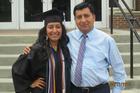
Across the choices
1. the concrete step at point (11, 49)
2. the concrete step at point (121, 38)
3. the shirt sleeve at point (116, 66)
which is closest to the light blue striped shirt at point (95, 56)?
the shirt sleeve at point (116, 66)

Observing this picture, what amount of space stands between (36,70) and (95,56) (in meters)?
0.50

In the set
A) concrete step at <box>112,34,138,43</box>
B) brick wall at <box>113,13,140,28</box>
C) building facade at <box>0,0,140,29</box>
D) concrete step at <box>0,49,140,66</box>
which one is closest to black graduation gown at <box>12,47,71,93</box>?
concrete step at <box>0,49,140,66</box>

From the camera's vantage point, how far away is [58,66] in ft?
11.7

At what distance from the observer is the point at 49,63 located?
357 centimetres

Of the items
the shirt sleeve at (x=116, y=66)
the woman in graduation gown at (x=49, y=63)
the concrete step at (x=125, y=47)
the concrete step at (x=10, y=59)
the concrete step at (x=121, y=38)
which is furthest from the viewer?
the concrete step at (x=121, y=38)

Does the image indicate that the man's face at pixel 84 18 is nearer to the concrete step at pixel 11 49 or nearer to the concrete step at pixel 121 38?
the concrete step at pixel 11 49

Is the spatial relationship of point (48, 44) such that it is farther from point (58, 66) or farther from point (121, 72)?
point (121, 72)

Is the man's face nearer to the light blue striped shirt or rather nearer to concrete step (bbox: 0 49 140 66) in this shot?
the light blue striped shirt

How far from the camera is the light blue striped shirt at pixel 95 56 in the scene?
365cm

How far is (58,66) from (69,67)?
100mm

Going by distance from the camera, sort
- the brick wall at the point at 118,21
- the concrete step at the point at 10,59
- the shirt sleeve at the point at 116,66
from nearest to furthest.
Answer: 1. the shirt sleeve at the point at 116,66
2. the concrete step at the point at 10,59
3. the brick wall at the point at 118,21

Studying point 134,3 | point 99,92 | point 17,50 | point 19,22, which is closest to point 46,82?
point 99,92

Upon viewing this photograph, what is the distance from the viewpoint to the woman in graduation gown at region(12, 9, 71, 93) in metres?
3.57

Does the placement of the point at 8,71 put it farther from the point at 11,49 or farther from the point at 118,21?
the point at 118,21
